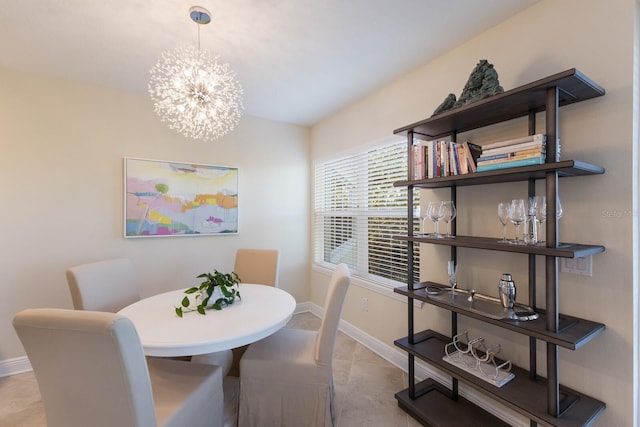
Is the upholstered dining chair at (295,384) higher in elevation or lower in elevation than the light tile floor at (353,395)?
higher

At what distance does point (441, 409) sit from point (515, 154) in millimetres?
1615

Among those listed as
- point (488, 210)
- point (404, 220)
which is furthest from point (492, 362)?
point (404, 220)

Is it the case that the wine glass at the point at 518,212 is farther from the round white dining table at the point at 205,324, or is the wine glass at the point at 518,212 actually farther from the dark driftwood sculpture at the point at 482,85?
the round white dining table at the point at 205,324

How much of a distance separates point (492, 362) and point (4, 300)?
3.70m

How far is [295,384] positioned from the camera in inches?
62.4

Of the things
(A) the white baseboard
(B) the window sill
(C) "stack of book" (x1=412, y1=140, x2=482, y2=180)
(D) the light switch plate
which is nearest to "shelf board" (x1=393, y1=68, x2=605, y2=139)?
(C) "stack of book" (x1=412, y1=140, x2=482, y2=180)

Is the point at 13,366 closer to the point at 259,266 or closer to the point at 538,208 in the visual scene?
the point at 259,266

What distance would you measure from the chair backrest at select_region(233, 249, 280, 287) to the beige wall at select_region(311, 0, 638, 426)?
1549 mm

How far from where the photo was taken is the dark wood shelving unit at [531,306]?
118 centimetres

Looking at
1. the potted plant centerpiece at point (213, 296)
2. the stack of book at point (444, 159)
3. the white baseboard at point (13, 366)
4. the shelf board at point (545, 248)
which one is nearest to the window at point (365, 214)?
the stack of book at point (444, 159)

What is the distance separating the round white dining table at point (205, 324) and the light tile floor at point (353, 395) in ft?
2.74

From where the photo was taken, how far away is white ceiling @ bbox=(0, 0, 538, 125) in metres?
1.59

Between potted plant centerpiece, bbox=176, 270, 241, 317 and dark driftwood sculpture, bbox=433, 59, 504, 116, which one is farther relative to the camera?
potted plant centerpiece, bbox=176, 270, 241, 317

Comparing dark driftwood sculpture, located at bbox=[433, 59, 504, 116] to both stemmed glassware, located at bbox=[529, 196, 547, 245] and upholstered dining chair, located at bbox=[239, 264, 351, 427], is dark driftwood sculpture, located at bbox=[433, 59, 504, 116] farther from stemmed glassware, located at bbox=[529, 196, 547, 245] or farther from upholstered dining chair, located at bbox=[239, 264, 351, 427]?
upholstered dining chair, located at bbox=[239, 264, 351, 427]
